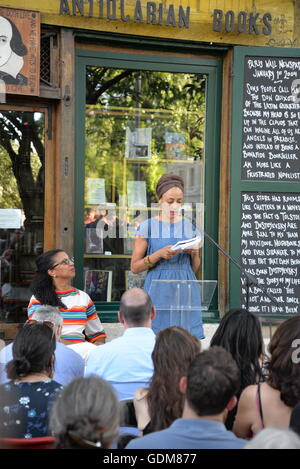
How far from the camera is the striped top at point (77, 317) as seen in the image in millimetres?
4934

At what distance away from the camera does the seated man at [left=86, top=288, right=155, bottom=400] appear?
3.52 meters

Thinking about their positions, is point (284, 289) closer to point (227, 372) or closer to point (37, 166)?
point (37, 166)

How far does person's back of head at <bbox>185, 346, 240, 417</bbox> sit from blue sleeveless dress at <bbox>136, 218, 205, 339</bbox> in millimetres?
2333

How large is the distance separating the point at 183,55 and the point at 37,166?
5.59 feet

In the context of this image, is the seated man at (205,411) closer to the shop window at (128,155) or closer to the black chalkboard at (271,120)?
the shop window at (128,155)

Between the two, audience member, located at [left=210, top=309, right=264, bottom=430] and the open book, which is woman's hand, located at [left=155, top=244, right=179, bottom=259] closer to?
the open book

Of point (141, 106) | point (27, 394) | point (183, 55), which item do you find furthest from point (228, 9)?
point (27, 394)

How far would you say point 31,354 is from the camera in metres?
3.12

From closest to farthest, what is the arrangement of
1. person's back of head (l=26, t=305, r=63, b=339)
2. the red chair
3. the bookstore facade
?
the red chair
person's back of head (l=26, t=305, r=63, b=339)
the bookstore facade

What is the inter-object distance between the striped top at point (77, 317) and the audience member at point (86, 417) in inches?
103

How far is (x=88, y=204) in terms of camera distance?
6129 mm

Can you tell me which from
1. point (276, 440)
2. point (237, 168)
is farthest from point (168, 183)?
point (276, 440)

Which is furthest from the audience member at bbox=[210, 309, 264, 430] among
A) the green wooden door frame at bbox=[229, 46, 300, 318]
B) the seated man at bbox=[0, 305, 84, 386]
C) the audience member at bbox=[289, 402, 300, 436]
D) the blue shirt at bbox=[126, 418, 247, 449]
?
the green wooden door frame at bbox=[229, 46, 300, 318]

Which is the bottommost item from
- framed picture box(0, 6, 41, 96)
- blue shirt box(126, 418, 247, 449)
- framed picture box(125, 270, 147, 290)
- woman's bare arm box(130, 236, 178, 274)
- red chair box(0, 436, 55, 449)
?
red chair box(0, 436, 55, 449)
